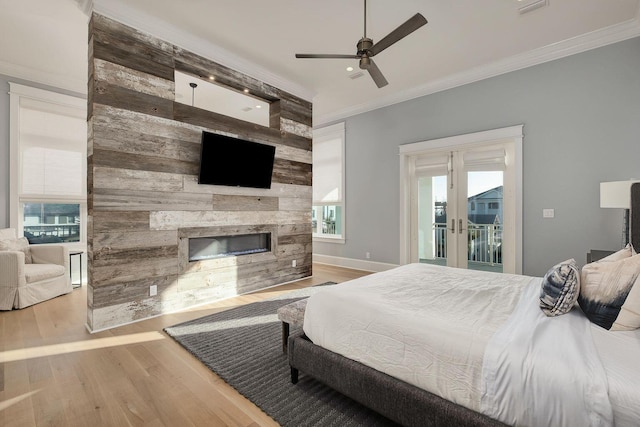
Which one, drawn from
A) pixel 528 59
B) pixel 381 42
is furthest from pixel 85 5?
pixel 528 59

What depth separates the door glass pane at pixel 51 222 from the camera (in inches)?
171

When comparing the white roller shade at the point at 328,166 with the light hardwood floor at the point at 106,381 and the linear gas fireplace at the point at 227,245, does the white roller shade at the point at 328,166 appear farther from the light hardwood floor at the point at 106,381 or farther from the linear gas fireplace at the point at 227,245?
the light hardwood floor at the point at 106,381

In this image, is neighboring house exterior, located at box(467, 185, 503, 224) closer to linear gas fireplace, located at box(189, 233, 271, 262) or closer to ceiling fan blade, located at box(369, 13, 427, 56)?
ceiling fan blade, located at box(369, 13, 427, 56)

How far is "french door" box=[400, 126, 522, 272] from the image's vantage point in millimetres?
4234

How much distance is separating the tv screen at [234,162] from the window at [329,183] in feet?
7.34

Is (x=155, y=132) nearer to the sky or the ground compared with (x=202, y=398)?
nearer to the sky

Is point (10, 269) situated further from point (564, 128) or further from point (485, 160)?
point (564, 128)

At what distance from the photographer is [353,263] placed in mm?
5910

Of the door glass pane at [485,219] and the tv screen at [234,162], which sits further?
the door glass pane at [485,219]

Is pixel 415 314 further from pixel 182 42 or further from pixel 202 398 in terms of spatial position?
pixel 182 42

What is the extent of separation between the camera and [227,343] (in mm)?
2600

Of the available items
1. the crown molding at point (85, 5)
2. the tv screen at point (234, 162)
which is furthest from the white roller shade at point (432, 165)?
the crown molding at point (85, 5)

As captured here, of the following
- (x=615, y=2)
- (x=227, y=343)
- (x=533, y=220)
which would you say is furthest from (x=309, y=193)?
(x=615, y=2)

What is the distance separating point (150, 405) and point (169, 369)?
0.42 meters
